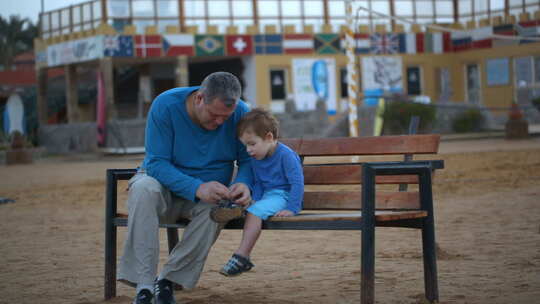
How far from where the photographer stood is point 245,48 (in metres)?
37.2

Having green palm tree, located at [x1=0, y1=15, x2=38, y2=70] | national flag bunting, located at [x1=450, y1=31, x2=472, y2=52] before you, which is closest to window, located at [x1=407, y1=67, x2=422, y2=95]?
national flag bunting, located at [x1=450, y1=31, x2=472, y2=52]

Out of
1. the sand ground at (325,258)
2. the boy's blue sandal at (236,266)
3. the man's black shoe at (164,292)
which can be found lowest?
the sand ground at (325,258)

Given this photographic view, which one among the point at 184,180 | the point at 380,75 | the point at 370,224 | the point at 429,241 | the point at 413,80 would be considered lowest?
the point at 429,241

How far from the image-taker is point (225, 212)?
4.77m

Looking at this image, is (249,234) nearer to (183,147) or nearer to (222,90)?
(183,147)

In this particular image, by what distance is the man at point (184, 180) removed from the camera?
4730 mm

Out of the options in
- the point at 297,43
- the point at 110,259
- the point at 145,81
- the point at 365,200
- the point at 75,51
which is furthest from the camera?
the point at 145,81

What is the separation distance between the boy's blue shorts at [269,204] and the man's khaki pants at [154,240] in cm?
24

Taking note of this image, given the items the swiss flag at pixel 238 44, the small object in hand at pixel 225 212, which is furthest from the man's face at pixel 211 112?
the swiss flag at pixel 238 44

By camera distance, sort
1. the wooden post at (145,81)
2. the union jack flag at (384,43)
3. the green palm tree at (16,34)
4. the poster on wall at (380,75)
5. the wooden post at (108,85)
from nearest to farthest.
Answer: the wooden post at (108,85), the union jack flag at (384,43), the poster on wall at (380,75), the wooden post at (145,81), the green palm tree at (16,34)

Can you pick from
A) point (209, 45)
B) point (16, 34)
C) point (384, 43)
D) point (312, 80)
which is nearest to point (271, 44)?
point (312, 80)

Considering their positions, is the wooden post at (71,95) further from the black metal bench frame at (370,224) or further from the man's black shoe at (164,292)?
the man's black shoe at (164,292)

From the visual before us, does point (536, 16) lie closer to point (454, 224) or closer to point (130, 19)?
point (130, 19)

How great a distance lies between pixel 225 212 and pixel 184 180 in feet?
1.00
